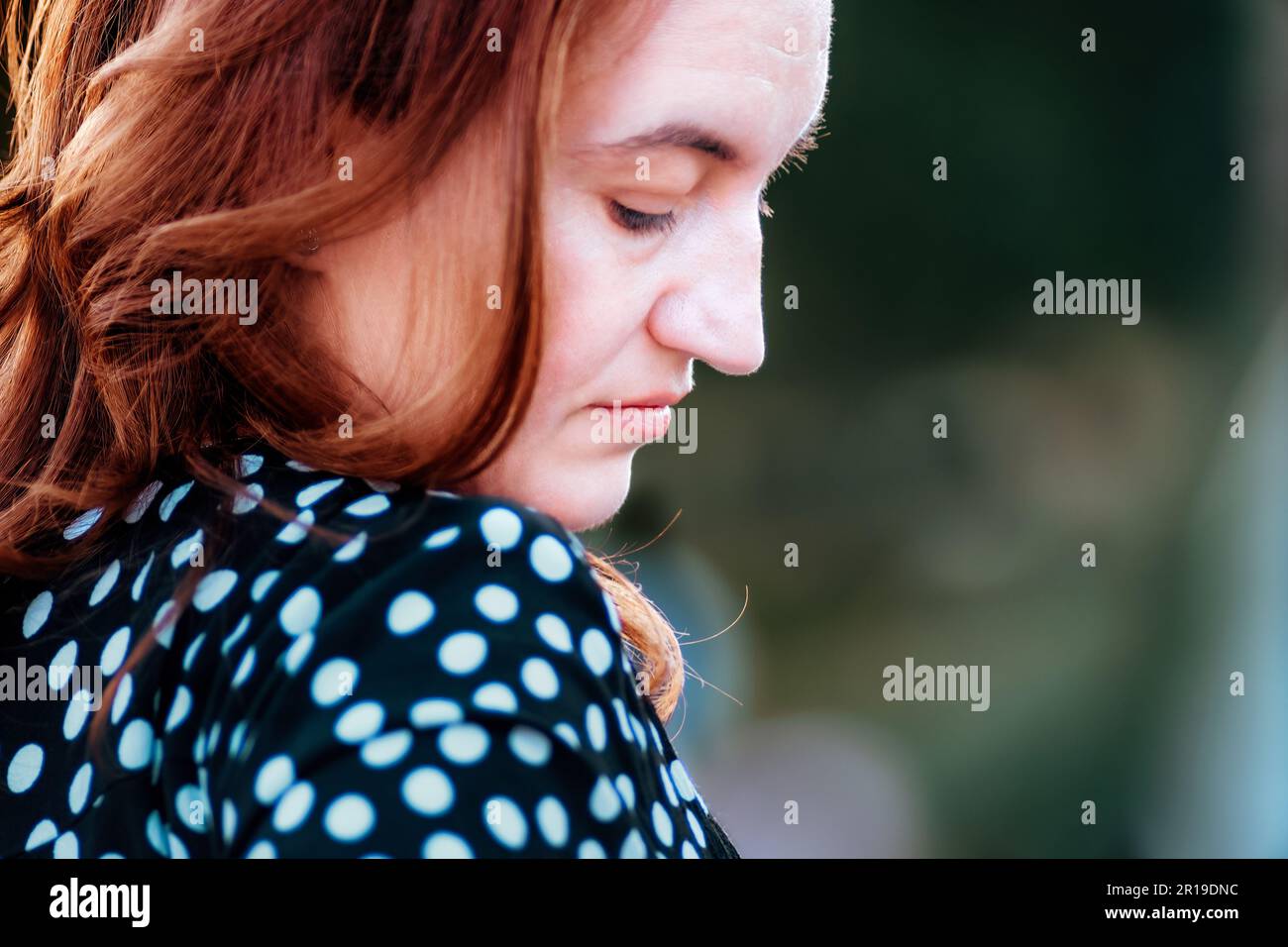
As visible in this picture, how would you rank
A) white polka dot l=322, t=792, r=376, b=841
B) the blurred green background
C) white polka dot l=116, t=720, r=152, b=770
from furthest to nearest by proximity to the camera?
the blurred green background, white polka dot l=116, t=720, r=152, b=770, white polka dot l=322, t=792, r=376, b=841

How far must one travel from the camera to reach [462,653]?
533mm

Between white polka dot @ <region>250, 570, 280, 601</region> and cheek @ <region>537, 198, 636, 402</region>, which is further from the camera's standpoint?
cheek @ <region>537, 198, 636, 402</region>

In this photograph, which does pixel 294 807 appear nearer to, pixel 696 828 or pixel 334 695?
pixel 334 695

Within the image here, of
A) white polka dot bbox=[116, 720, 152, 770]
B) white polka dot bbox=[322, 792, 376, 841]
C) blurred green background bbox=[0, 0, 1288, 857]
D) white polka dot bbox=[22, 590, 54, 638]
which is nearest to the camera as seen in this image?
white polka dot bbox=[322, 792, 376, 841]

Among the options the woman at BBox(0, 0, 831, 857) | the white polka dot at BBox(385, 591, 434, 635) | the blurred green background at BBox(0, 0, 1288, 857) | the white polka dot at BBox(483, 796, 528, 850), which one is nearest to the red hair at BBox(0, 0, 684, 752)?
the woman at BBox(0, 0, 831, 857)

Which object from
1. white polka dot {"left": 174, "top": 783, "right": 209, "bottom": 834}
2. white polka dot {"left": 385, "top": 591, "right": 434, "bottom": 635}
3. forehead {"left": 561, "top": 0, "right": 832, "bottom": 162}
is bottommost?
white polka dot {"left": 174, "top": 783, "right": 209, "bottom": 834}

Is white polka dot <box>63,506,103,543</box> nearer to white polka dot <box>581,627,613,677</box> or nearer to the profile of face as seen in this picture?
the profile of face

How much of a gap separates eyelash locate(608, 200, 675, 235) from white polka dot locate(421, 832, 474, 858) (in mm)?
404

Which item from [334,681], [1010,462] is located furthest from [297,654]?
[1010,462]

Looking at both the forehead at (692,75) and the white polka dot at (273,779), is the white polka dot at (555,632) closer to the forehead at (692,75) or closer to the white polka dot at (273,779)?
the white polka dot at (273,779)

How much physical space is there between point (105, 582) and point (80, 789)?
0.12 m

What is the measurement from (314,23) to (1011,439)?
2.88 metres

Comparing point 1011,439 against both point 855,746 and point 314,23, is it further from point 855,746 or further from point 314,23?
point 314,23

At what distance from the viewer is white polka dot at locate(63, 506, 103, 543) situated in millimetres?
728
